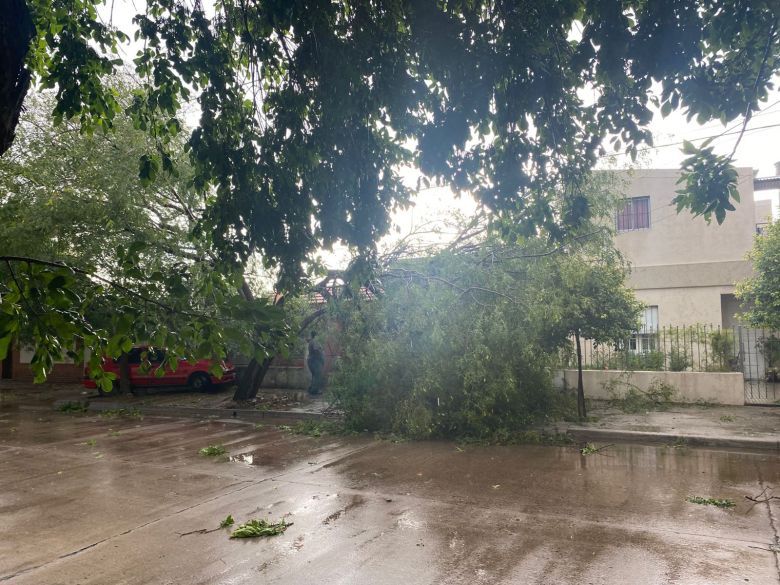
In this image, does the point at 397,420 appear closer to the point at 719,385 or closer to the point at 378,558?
the point at 378,558

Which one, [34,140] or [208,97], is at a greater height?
[34,140]

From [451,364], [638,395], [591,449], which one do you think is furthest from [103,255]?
[638,395]

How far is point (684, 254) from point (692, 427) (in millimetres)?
9176

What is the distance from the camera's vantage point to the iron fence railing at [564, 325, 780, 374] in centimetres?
1384

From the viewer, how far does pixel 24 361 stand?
26.9 meters

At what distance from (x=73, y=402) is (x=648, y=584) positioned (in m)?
16.5

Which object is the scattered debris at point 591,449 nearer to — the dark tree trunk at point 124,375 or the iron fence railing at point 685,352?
the iron fence railing at point 685,352

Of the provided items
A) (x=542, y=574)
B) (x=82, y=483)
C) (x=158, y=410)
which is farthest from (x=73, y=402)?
→ (x=542, y=574)

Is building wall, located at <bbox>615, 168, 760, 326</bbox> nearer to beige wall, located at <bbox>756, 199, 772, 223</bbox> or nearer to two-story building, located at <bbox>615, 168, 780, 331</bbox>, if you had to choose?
two-story building, located at <bbox>615, 168, 780, 331</bbox>

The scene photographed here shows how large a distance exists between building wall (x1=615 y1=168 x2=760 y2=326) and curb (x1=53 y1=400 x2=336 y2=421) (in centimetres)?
1043

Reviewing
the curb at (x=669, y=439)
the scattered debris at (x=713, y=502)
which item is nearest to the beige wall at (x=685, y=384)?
the curb at (x=669, y=439)

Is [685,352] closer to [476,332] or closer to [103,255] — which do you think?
[476,332]

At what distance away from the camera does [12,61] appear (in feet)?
10.4

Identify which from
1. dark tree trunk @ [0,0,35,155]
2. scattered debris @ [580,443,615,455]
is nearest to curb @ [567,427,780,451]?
scattered debris @ [580,443,615,455]
